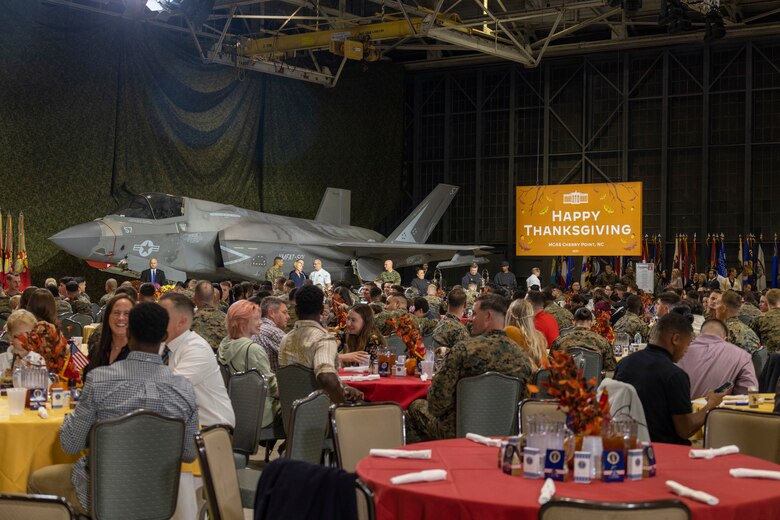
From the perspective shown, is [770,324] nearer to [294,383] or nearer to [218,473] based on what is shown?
[294,383]

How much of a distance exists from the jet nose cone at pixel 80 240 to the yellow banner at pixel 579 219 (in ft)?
36.0

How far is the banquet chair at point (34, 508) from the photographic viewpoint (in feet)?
7.91

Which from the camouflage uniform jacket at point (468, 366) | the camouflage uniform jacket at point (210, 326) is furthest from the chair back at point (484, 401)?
the camouflage uniform jacket at point (210, 326)

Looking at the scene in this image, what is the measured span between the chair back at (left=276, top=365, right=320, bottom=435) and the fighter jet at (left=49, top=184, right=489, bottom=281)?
11731 mm

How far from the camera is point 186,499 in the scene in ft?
13.6

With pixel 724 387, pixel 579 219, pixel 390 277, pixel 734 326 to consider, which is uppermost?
pixel 579 219

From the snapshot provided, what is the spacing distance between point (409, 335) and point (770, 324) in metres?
3.63

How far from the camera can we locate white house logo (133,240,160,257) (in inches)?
677

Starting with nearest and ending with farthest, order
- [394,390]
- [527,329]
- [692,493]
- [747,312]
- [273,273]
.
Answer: [692,493] < [394,390] < [527,329] < [747,312] < [273,273]

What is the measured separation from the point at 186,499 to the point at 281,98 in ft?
63.0

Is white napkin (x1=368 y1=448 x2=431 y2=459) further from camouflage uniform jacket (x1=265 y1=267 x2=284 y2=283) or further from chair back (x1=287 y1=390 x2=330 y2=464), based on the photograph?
camouflage uniform jacket (x1=265 y1=267 x2=284 y2=283)

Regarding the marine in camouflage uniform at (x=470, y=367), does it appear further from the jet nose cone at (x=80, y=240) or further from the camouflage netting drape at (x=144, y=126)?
the camouflage netting drape at (x=144, y=126)

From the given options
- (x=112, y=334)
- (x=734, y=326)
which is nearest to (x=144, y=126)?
(x=734, y=326)

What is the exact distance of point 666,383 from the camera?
4281mm
